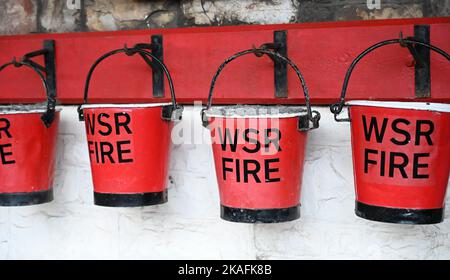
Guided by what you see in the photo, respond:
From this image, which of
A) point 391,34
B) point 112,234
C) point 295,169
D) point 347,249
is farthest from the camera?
point 112,234

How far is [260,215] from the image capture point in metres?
1.42

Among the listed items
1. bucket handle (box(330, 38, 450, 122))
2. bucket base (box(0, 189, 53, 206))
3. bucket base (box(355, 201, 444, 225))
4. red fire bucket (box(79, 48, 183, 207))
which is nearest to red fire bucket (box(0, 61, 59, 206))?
bucket base (box(0, 189, 53, 206))

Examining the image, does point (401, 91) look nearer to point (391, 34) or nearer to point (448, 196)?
point (391, 34)

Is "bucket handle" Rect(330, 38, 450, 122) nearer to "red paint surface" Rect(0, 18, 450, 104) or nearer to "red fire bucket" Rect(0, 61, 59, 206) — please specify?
"red paint surface" Rect(0, 18, 450, 104)

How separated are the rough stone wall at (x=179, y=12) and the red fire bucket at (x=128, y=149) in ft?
1.21

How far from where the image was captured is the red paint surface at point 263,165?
139cm

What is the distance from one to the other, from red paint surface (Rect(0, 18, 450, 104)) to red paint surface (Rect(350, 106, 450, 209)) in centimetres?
27

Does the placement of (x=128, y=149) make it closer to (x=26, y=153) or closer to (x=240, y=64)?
(x=26, y=153)

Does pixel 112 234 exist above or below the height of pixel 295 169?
below

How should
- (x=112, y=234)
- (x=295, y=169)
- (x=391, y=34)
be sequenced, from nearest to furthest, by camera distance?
(x=295, y=169), (x=391, y=34), (x=112, y=234)
